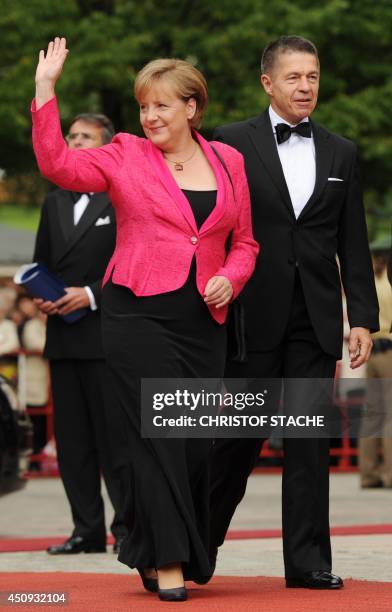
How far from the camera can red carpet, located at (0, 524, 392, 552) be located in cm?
901

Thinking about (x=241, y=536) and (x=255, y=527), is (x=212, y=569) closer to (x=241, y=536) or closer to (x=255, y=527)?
(x=241, y=536)

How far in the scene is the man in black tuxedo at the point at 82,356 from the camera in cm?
869

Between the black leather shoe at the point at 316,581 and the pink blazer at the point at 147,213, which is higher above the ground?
the pink blazer at the point at 147,213

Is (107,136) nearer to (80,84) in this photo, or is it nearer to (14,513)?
(14,513)

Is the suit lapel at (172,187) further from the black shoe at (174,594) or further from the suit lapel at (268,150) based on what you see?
the black shoe at (174,594)

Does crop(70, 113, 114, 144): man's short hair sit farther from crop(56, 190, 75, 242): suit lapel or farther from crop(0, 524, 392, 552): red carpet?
crop(0, 524, 392, 552): red carpet

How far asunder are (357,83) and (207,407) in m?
20.8

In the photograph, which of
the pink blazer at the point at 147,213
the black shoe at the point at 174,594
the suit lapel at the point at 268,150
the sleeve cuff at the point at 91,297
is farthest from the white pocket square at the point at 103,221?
the black shoe at the point at 174,594

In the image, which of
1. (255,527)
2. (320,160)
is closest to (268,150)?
(320,160)

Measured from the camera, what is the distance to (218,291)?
5.91 m

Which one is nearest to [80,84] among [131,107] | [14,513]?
[131,107]

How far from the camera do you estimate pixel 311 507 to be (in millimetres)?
6344

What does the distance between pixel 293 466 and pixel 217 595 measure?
2.20 feet

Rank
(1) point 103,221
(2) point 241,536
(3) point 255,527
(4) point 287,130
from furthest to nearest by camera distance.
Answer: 1. (3) point 255,527
2. (2) point 241,536
3. (1) point 103,221
4. (4) point 287,130
